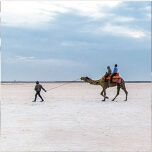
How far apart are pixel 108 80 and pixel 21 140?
13.4 meters

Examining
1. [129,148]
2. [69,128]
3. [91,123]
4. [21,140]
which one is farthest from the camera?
[91,123]

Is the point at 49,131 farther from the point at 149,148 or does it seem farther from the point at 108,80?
the point at 108,80

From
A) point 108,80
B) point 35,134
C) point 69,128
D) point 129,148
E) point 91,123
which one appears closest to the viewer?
point 129,148

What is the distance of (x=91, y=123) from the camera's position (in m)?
12.5

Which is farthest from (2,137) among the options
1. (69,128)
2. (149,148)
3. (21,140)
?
(149,148)

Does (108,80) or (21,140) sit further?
(108,80)

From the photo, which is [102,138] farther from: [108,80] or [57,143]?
[108,80]

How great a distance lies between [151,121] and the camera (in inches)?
518

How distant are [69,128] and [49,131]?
0.79 m

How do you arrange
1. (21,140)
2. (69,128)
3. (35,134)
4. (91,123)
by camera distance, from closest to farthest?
(21,140)
(35,134)
(69,128)
(91,123)

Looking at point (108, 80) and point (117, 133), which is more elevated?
point (108, 80)

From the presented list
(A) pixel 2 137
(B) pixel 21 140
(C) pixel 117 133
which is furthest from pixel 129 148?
(A) pixel 2 137

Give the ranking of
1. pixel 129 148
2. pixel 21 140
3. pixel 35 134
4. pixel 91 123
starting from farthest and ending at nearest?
pixel 91 123 < pixel 35 134 < pixel 21 140 < pixel 129 148

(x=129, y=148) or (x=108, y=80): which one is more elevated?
(x=108, y=80)
